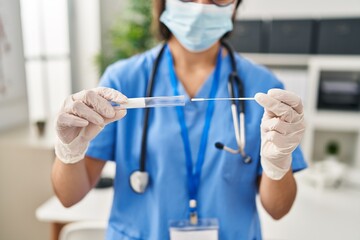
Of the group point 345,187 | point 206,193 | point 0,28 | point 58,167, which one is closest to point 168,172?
point 206,193

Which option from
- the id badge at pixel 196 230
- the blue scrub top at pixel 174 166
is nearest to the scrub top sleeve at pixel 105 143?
the blue scrub top at pixel 174 166

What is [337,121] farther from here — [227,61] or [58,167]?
[58,167]

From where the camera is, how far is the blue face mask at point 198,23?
0.92 metres

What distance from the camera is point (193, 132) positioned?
90cm

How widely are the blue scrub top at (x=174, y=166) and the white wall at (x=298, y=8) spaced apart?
1.66 metres

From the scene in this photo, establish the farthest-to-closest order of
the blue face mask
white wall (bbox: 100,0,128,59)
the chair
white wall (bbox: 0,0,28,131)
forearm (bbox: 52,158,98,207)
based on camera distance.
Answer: white wall (bbox: 100,0,128,59)
white wall (bbox: 0,0,28,131)
the chair
the blue face mask
forearm (bbox: 52,158,98,207)

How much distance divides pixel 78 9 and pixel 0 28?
1516mm

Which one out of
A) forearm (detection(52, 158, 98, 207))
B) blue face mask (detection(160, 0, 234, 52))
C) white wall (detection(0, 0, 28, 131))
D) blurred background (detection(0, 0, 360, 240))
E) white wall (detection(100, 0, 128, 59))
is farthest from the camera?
white wall (detection(100, 0, 128, 59))

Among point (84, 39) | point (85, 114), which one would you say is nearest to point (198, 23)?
point (85, 114)

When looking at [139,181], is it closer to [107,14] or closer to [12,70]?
[12,70]

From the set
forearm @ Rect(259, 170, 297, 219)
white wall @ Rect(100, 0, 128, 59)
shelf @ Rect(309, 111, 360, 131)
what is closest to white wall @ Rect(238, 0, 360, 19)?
shelf @ Rect(309, 111, 360, 131)

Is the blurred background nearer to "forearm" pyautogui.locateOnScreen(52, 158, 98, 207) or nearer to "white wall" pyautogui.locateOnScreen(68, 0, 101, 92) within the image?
"white wall" pyautogui.locateOnScreen(68, 0, 101, 92)

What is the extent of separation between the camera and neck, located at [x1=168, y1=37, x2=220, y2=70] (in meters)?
0.98

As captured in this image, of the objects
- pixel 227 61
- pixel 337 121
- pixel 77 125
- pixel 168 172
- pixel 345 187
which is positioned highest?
pixel 227 61
